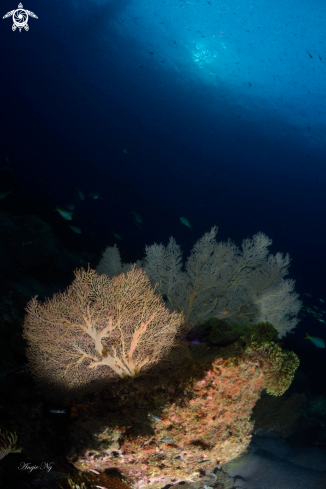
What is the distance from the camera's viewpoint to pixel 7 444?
2627 millimetres

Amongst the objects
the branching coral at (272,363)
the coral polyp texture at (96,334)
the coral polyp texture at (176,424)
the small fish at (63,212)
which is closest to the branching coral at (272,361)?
the branching coral at (272,363)

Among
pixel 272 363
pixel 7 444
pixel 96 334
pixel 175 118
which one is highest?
pixel 272 363

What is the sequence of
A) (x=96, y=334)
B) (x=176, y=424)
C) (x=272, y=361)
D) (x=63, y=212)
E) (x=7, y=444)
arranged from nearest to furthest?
(x=7, y=444) → (x=176, y=424) → (x=272, y=361) → (x=96, y=334) → (x=63, y=212)

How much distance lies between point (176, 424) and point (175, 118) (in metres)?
56.5

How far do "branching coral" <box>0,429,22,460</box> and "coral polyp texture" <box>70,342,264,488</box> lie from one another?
80 centimetres

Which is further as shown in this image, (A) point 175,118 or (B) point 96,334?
(A) point 175,118

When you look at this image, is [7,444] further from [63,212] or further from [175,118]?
[175,118]

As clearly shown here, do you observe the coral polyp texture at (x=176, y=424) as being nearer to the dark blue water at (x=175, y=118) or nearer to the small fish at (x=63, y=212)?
the small fish at (x=63, y=212)

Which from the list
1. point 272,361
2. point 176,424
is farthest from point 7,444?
point 272,361

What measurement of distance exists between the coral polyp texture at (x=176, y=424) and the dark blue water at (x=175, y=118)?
30.3 ft

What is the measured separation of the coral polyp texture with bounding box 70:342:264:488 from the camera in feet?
10.0

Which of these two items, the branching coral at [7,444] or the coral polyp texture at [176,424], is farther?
the coral polyp texture at [176,424]

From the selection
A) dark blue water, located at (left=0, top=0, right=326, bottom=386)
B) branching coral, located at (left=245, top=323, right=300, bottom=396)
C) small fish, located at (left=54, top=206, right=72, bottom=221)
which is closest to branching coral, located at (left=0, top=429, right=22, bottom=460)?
branching coral, located at (left=245, top=323, right=300, bottom=396)

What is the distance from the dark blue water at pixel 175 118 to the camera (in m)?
26.2
